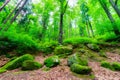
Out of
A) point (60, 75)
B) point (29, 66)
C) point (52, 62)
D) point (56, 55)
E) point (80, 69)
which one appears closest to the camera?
point (60, 75)

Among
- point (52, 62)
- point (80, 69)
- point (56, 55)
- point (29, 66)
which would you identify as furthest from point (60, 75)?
point (56, 55)

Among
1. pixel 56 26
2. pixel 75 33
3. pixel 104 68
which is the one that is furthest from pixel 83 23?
pixel 104 68

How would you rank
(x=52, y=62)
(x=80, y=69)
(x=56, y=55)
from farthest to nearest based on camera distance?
(x=56, y=55) → (x=52, y=62) → (x=80, y=69)

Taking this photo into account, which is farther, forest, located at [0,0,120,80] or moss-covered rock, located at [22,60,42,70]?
moss-covered rock, located at [22,60,42,70]

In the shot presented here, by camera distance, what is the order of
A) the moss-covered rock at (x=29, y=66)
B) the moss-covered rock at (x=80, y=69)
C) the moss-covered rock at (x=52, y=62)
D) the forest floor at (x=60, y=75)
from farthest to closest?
1. the moss-covered rock at (x=52, y=62)
2. the moss-covered rock at (x=29, y=66)
3. the moss-covered rock at (x=80, y=69)
4. the forest floor at (x=60, y=75)

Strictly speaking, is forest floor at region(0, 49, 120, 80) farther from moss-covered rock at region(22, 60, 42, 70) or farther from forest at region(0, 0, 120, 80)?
moss-covered rock at region(22, 60, 42, 70)

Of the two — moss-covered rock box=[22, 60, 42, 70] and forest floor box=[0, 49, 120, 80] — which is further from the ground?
moss-covered rock box=[22, 60, 42, 70]

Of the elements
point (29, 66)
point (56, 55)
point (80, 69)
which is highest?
point (56, 55)

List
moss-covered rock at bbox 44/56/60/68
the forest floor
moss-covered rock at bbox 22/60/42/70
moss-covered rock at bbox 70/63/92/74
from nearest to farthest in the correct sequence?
the forest floor, moss-covered rock at bbox 70/63/92/74, moss-covered rock at bbox 22/60/42/70, moss-covered rock at bbox 44/56/60/68

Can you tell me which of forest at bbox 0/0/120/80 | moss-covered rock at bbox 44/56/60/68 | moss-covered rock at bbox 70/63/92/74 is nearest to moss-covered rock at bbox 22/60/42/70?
forest at bbox 0/0/120/80

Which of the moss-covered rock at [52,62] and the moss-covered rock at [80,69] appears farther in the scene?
the moss-covered rock at [52,62]

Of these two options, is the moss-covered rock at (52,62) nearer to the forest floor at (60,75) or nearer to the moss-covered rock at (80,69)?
the forest floor at (60,75)

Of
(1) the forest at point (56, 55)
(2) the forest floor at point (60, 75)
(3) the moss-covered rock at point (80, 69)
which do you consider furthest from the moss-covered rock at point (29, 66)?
(3) the moss-covered rock at point (80, 69)

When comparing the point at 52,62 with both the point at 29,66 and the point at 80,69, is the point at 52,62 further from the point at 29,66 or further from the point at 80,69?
the point at 80,69
